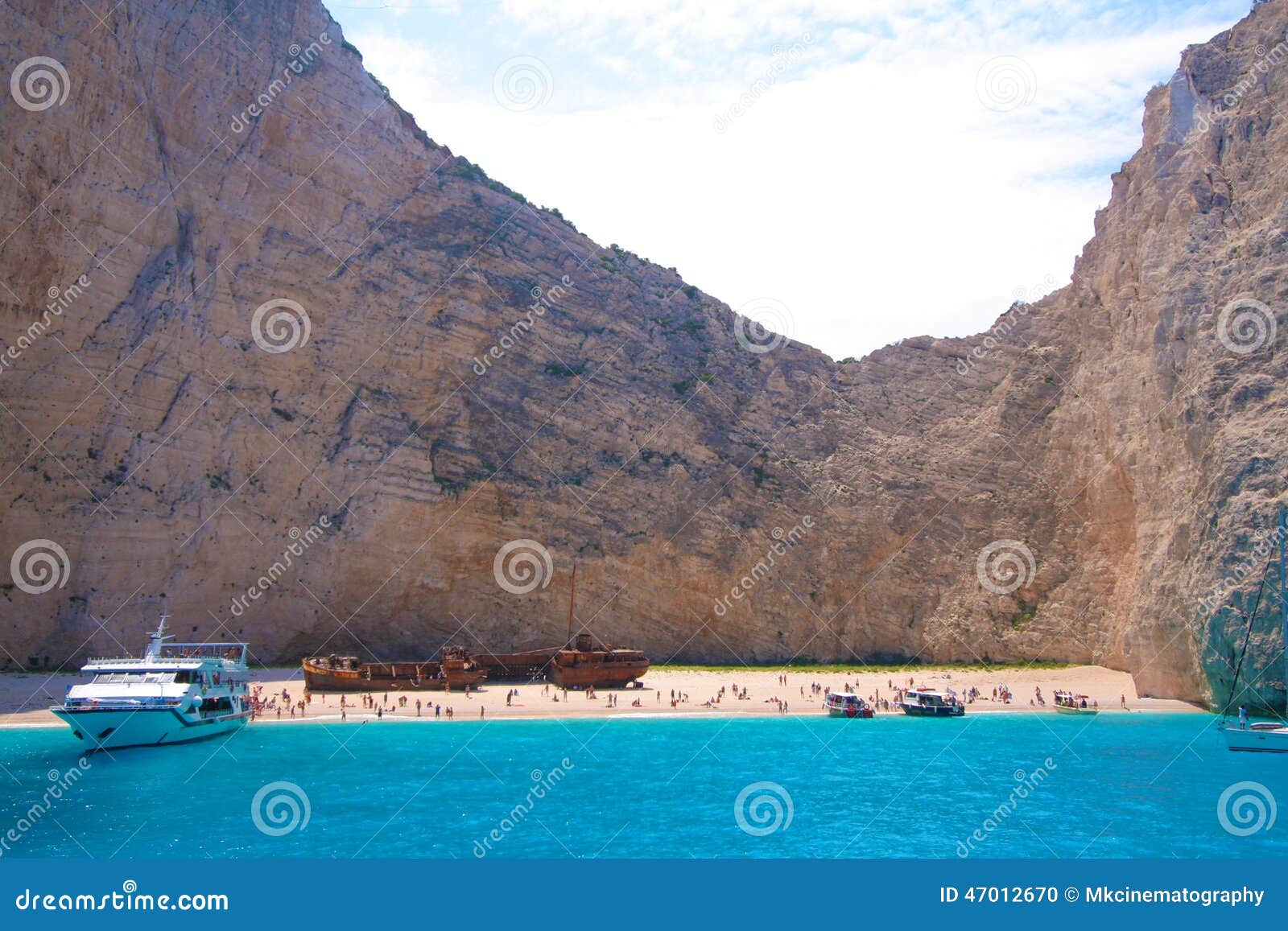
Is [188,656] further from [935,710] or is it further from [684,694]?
[935,710]

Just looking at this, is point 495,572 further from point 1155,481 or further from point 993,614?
point 1155,481

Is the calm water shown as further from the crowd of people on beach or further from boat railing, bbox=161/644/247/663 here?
boat railing, bbox=161/644/247/663

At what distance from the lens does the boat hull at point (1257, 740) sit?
96.8ft

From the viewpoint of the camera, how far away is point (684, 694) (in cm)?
4341

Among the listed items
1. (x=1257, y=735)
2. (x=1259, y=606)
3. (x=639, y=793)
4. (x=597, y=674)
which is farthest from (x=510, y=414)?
(x=1257, y=735)

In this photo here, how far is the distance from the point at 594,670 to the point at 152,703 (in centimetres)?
2000

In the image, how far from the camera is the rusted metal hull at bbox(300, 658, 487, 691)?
41031 mm

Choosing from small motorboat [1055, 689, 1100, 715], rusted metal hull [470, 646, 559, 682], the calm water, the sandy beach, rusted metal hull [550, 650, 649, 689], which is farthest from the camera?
rusted metal hull [470, 646, 559, 682]

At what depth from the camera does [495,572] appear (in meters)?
50.2

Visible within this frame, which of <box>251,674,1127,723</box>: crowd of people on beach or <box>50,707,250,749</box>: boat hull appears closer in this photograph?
<box>50,707,250,749</box>: boat hull

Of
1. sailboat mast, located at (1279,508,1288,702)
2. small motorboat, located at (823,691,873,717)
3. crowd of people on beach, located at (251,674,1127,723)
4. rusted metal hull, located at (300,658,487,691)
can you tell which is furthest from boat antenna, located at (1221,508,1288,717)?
rusted metal hull, located at (300,658,487,691)

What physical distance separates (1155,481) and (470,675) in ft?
109

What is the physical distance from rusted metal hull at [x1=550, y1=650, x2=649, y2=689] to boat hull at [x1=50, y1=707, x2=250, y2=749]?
1703 centimetres

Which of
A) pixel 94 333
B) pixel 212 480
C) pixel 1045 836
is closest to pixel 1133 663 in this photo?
pixel 1045 836
